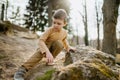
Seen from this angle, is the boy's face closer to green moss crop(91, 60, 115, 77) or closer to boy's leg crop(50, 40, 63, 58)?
boy's leg crop(50, 40, 63, 58)

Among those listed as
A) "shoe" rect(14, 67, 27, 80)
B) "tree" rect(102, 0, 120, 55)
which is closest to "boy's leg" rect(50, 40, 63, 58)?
"shoe" rect(14, 67, 27, 80)

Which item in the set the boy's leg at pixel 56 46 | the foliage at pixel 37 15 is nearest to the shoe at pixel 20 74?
the boy's leg at pixel 56 46

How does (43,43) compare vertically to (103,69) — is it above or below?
above

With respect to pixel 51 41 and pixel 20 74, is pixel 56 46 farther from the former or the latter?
pixel 20 74

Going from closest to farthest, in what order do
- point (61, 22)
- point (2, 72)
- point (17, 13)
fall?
point (61, 22)
point (2, 72)
point (17, 13)

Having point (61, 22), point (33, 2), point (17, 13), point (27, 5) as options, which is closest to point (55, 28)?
point (61, 22)

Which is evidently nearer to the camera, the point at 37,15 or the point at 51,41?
the point at 51,41

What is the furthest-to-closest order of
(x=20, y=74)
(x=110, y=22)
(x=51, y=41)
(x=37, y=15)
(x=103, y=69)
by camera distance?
(x=37, y=15) < (x=110, y=22) < (x=51, y=41) < (x=20, y=74) < (x=103, y=69)

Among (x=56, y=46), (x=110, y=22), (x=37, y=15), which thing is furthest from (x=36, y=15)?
(x=56, y=46)

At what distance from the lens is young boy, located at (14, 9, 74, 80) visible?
396 centimetres

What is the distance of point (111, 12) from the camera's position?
891cm

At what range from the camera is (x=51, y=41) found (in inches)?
170

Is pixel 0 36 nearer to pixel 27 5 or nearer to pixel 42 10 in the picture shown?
pixel 42 10

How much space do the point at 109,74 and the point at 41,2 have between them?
27275mm
